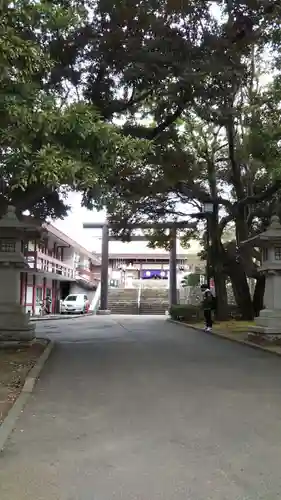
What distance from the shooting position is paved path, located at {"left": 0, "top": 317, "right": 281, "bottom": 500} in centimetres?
481

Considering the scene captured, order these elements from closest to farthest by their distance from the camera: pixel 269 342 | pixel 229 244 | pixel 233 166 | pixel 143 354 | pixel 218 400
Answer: pixel 218 400, pixel 143 354, pixel 269 342, pixel 233 166, pixel 229 244

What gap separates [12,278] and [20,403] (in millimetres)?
7535

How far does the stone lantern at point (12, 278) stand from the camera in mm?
14859

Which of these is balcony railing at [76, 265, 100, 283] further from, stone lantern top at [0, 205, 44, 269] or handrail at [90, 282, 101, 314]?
stone lantern top at [0, 205, 44, 269]

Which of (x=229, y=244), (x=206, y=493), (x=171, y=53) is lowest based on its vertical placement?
(x=206, y=493)

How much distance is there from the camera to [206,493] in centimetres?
465

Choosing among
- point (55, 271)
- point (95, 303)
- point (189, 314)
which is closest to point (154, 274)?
point (95, 303)

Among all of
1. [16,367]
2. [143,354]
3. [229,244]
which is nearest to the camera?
[16,367]

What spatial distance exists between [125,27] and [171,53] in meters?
1.34

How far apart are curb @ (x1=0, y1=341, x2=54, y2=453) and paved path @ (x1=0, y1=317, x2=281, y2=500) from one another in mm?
95

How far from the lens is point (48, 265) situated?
4003cm

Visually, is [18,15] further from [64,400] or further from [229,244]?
[229,244]

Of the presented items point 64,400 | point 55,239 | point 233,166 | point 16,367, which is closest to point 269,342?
point 16,367

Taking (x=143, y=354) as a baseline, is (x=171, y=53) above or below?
above
